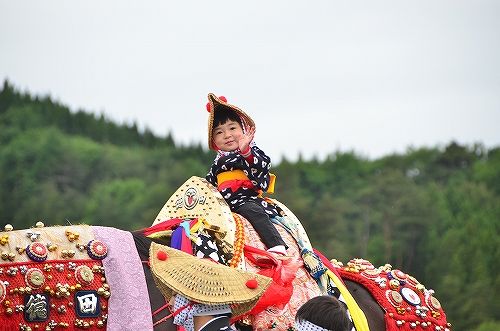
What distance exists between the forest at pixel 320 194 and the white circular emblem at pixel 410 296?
1040 centimetres

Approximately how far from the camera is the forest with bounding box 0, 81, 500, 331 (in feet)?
58.9

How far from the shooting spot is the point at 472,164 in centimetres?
2762

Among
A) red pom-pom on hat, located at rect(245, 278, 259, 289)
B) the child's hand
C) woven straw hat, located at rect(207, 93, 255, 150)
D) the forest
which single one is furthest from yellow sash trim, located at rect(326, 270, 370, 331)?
the forest

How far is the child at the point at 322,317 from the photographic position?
12.1ft

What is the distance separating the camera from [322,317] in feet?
12.1

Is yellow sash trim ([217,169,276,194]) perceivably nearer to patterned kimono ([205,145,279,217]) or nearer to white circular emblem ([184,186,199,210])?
patterned kimono ([205,145,279,217])

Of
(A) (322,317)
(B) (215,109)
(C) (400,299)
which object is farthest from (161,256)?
(C) (400,299)

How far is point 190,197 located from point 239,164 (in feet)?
1.56

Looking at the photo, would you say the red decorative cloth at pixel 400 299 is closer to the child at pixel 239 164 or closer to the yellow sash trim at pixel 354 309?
the yellow sash trim at pixel 354 309

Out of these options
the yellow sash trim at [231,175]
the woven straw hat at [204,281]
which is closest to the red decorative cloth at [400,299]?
the yellow sash trim at [231,175]

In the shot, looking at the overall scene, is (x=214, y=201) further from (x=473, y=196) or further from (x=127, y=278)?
(x=473, y=196)

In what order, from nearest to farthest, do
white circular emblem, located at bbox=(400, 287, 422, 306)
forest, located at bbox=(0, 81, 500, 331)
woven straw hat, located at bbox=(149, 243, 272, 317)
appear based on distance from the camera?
woven straw hat, located at bbox=(149, 243, 272, 317) → white circular emblem, located at bbox=(400, 287, 422, 306) → forest, located at bbox=(0, 81, 500, 331)

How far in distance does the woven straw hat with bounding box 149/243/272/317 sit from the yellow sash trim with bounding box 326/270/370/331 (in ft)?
6.64

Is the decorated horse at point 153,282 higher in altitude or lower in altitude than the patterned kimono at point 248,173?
lower
